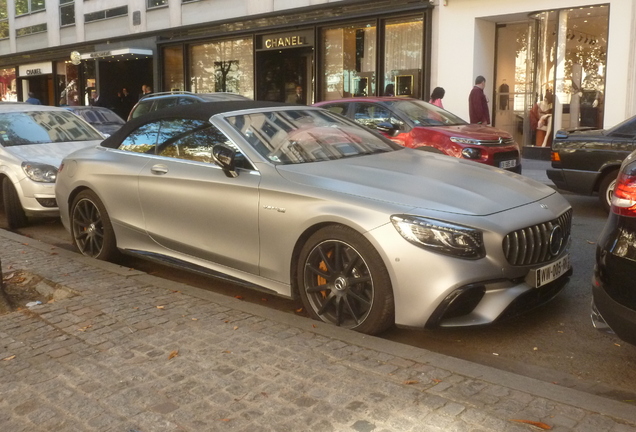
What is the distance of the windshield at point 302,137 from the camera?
553 cm

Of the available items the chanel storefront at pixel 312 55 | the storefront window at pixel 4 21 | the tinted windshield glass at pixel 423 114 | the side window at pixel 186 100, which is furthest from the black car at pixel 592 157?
the storefront window at pixel 4 21

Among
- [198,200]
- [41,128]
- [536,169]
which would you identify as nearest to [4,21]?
[41,128]

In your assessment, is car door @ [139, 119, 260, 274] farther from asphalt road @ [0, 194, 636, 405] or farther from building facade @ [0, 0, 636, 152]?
building facade @ [0, 0, 636, 152]

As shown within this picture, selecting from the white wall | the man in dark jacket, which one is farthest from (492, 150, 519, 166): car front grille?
the white wall

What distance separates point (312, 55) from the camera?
22578mm

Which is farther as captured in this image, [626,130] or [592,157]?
[592,157]

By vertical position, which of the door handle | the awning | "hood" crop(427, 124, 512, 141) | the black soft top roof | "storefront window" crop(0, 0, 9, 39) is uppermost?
"storefront window" crop(0, 0, 9, 39)

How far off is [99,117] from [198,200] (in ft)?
40.0

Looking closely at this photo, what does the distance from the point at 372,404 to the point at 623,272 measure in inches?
57.5

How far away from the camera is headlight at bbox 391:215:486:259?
440 cm

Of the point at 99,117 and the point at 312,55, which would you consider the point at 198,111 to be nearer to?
the point at 99,117

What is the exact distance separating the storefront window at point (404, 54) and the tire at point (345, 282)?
14.6 m

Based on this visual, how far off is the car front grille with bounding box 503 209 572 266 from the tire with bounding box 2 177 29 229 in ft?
22.3

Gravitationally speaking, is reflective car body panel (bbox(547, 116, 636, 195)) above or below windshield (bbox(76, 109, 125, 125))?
below
